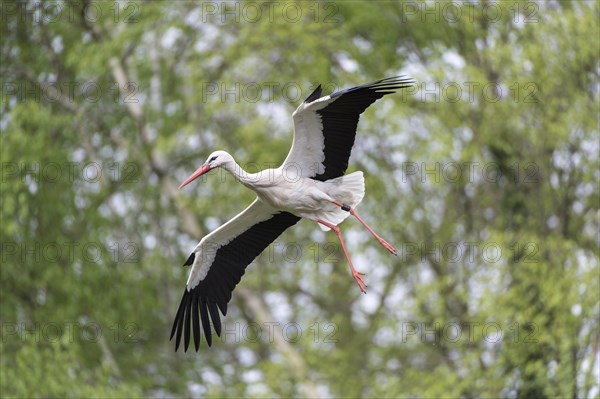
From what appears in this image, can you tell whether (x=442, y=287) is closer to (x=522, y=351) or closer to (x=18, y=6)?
(x=522, y=351)

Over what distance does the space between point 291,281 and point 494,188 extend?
20.9 ft

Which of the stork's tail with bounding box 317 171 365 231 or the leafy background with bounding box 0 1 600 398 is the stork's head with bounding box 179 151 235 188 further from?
the leafy background with bounding box 0 1 600 398

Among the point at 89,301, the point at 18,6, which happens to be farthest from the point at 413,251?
the point at 18,6

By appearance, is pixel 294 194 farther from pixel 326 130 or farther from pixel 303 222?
pixel 303 222

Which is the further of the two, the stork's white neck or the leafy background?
the leafy background

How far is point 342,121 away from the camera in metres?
12.4

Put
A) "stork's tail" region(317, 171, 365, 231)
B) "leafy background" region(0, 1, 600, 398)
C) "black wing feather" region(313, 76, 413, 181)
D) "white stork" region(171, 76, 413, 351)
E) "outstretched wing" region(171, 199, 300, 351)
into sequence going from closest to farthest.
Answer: "black wing feather" region(313, 76, 413, 181) < "white stork" region(171, 76, 413, 351) < "stork's tail" region(317, 171, 365, 231) < "outstretched wing" region(171, 199, 300, 351) < "leafy background" region(0, 1, 600, 398)

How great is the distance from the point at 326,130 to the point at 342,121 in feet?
0.61

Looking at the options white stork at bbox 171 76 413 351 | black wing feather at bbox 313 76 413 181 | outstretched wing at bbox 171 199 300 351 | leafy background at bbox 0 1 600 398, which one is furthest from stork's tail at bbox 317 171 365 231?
leafy background at bbox 0 1 600 398

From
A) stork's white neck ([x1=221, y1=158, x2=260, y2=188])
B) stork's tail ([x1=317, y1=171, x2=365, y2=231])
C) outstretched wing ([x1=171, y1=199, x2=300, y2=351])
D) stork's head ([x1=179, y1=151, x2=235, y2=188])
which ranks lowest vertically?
outstretched wing ([x1=171, y1=199, x2=300, y2=351])

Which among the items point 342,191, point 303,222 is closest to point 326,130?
point 342,191

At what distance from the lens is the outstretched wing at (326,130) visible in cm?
1179

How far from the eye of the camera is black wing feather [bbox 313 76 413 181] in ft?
38.5

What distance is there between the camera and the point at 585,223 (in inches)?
797
